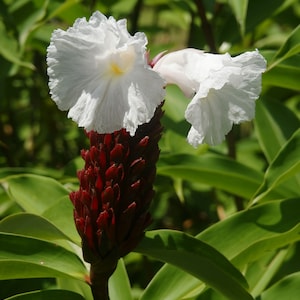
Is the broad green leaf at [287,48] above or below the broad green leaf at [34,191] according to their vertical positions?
above

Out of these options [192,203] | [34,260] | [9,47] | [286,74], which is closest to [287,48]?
[286,74]

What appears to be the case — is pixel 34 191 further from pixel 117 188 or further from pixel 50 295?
pixel 117 188

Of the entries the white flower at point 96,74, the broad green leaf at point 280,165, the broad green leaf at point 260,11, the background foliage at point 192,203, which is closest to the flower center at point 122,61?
the white flower at point 96,74

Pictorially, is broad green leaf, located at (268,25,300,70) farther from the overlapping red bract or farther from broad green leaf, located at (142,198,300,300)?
the overlapping red bract

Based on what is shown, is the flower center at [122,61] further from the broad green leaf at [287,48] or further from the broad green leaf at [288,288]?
the broad green leaf at [288,288]

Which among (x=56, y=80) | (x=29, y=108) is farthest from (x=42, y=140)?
(x=56, y=80)

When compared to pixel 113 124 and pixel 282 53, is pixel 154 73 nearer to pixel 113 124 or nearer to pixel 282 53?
pixel 113 124
